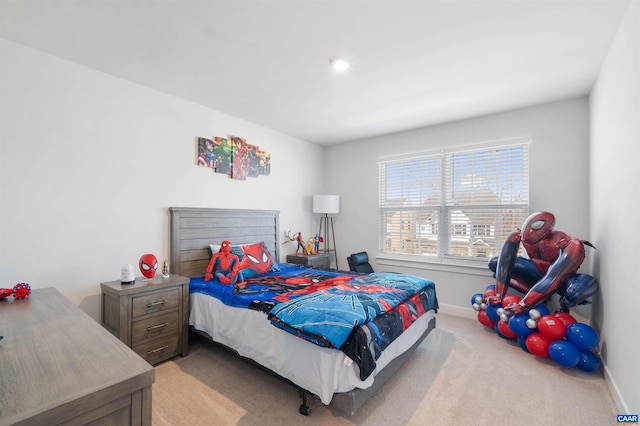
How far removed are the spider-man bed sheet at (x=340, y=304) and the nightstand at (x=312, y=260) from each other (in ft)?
3.01

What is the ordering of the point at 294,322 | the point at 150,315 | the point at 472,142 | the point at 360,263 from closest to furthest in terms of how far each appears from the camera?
the point at 294,322 → the point at 150,315 → the point at 472,142 → the point at 360,263

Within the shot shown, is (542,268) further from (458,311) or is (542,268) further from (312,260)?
(312,260)

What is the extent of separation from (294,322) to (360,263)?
2.43 meters

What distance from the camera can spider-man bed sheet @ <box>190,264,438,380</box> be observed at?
1729 mm

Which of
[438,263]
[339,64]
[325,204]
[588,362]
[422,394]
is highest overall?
[339,64]

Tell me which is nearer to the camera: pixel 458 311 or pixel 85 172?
pixel 85 172

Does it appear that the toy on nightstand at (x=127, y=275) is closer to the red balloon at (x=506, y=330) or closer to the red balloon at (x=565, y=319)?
the red balloon at (x=506, y=330)

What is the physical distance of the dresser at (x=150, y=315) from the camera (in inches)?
89.7

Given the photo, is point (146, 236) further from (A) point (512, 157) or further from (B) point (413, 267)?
(A) point (512, 157)

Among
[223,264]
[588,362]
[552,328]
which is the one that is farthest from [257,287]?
[588,362]

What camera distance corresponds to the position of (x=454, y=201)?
12.6 feet

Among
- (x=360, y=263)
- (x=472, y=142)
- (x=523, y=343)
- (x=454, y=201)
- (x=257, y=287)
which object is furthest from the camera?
(x=360, y=263)

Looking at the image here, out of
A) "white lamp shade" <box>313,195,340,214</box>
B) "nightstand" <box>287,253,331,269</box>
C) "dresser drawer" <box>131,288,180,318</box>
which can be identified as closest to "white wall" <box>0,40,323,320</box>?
"dresser drawer" <box>131,288,180,318</box>

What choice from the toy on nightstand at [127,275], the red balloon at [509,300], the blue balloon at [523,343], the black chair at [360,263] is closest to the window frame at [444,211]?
the black chair at [360,263]
